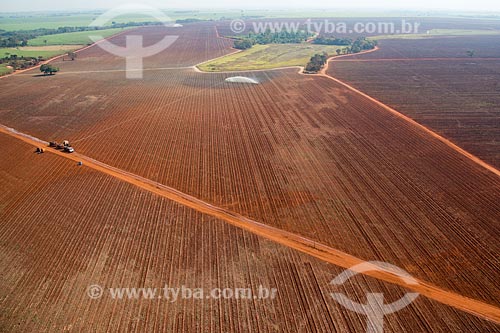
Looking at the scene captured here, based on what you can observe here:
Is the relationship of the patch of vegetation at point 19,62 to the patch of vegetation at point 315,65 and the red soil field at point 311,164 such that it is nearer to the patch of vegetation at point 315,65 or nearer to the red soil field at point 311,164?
the red soil field at point 311,164

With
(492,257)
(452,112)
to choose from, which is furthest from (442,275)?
(452,112)

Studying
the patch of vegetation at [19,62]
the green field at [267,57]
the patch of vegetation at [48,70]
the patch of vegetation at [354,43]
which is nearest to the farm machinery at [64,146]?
the patch of vegetation at [48,70]

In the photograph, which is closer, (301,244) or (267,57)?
(301,244)

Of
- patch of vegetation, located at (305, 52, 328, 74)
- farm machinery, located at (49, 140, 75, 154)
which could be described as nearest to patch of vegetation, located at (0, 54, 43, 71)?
farm machinery, located at (49, 140, 75, 154)
